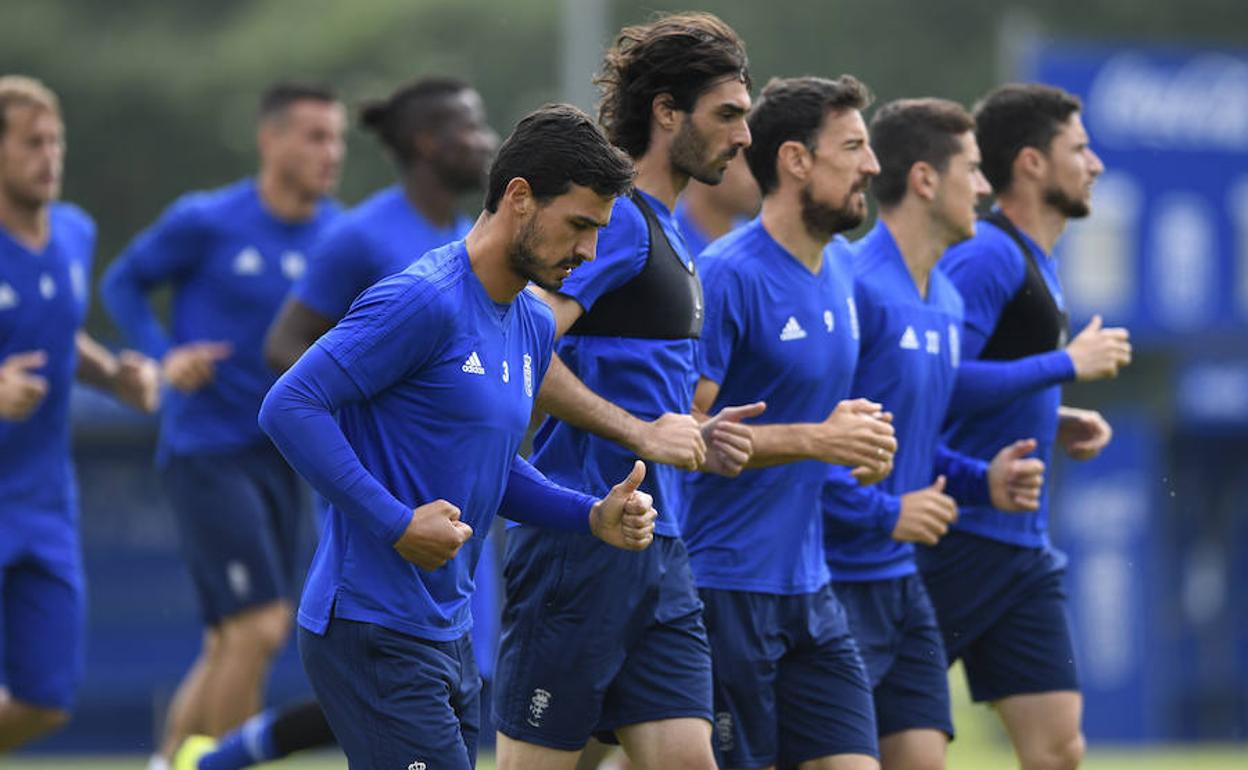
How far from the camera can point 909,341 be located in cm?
800

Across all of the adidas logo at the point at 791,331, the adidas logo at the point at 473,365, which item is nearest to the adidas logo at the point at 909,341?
the adidas logo at the point at 791,331

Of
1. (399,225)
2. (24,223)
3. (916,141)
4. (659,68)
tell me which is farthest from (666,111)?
(24,223)

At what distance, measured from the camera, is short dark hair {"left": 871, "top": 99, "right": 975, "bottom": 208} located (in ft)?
27.3

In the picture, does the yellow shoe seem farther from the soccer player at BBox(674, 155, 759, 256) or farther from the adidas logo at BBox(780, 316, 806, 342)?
the adidas logo at BBox(780, 316, 806, 342)

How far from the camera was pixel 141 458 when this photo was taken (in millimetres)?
20906

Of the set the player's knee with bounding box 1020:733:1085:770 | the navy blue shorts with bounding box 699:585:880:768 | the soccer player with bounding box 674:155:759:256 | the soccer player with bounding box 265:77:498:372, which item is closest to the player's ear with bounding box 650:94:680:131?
the navy blue shorts with bounding box 699:585:880:768

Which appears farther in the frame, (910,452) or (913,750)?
(910,452)

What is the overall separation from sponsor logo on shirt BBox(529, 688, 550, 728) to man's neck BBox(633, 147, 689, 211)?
57.4 inches

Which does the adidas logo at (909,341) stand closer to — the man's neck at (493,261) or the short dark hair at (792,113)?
the short dark hair at (792,113)

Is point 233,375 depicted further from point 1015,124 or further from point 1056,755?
point 1056,755

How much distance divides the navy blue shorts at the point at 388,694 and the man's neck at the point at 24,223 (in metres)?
4.11

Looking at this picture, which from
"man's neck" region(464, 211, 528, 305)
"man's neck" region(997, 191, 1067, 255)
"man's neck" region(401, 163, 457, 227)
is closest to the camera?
"man's neck" region(464, 211, 528, 305)

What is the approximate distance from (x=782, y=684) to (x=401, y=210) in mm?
3139

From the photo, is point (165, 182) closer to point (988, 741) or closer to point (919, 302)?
point (988, 741)
